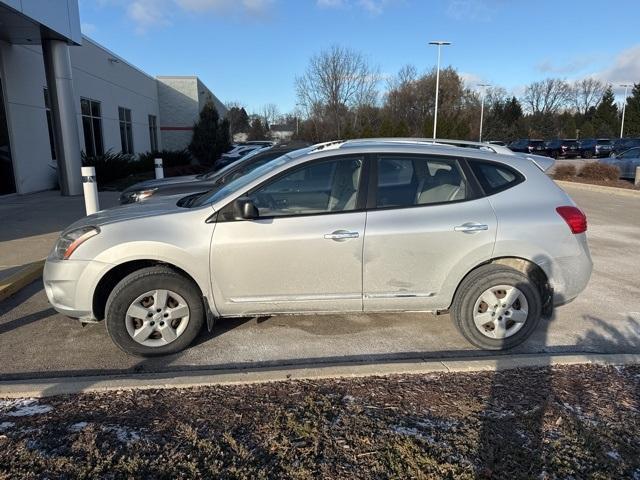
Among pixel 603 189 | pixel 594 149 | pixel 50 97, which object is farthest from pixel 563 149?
pixel 50 97

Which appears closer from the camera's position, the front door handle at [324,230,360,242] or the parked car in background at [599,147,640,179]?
the front door handle at [324,230,360,242]

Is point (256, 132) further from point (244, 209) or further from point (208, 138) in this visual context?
point (244, 209)

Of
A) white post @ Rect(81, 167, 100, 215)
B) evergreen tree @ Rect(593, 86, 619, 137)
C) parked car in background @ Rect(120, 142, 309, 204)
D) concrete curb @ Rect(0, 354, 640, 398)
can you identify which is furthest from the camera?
evergreen tree @ Rect(593, 86, 619, 137)

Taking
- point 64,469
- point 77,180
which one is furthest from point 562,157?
point 64,469

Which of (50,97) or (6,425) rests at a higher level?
(50,97)

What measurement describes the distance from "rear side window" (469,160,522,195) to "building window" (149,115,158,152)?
3043 centimetres

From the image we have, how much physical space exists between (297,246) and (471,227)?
1.46 metres

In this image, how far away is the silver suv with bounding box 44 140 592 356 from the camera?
386 centimetres

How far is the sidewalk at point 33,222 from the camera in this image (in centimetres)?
691

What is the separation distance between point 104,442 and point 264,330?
201 centimetres

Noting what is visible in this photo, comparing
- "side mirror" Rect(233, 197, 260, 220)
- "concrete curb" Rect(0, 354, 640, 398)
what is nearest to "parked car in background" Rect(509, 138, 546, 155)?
"concrete curb" Rect(0, 354, 640, 398)

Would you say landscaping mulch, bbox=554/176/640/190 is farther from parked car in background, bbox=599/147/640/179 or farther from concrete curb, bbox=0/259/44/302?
concrete curb, bbox=0/259/44/302

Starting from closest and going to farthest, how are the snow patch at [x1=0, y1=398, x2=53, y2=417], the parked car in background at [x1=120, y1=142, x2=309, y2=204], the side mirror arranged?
the snow patch at [x1=0, y1=398, x2=53, y2=417] < the side mirror < the parked car in background at [x1=120, y1=142, x2=309, y2=204]

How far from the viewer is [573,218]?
13.3 ft
